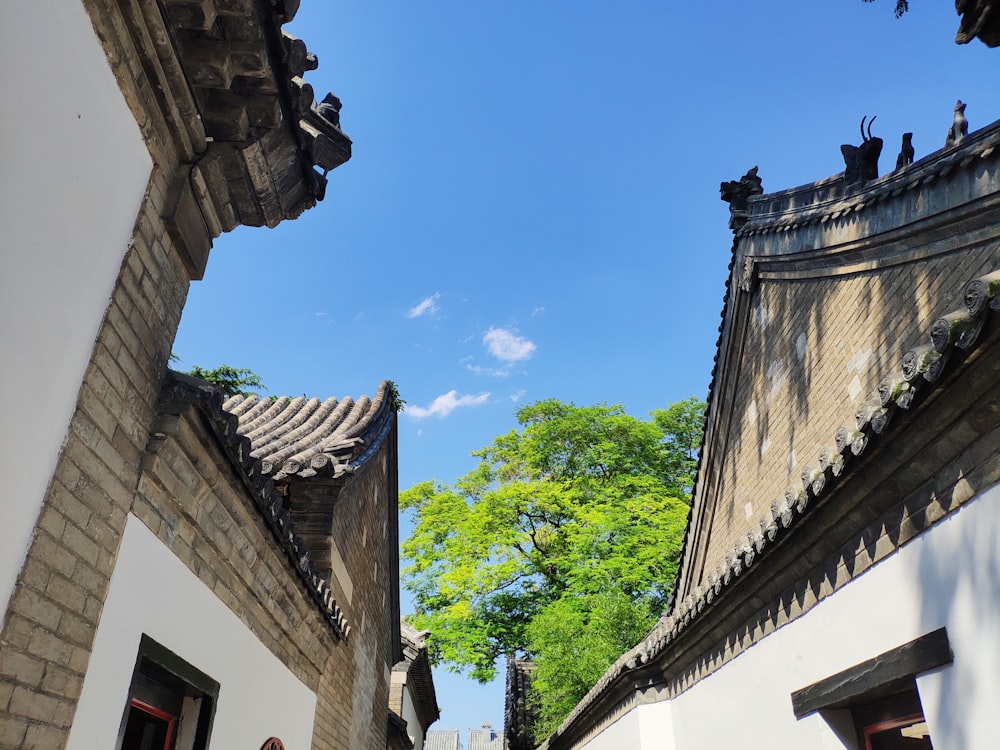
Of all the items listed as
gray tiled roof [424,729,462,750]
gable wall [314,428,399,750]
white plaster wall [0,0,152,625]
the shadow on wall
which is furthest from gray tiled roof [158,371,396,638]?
gray tiled roof [424,729,462,750]

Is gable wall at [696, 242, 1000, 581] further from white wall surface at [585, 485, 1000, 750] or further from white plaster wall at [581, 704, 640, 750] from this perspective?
white plaster wall at [581, 704, 640, 750]

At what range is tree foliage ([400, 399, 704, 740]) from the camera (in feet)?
50.2

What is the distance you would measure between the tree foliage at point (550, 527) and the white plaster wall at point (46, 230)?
1181cm

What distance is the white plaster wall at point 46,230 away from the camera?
1.96 meters

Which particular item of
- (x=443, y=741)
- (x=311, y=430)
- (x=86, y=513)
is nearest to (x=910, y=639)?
(x=86, y=513)

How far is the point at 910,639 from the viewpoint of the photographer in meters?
3.21

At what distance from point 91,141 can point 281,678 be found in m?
3.77

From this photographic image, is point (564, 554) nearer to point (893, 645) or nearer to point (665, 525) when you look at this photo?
point (665, 525)

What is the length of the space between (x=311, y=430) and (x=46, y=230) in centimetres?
625

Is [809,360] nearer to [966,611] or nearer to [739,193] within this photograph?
[739,193]

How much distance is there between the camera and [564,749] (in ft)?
40.3

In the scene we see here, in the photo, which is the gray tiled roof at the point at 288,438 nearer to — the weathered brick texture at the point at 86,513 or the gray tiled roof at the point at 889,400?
the weathered brick texture at the point at 86,513

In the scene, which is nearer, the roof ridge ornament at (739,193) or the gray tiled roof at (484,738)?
the roof ridge ornament at (739,193)

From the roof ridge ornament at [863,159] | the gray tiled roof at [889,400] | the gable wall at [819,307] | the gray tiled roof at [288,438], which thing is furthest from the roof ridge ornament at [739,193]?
A: the gray tiled roof at [288,438]
